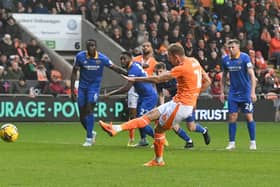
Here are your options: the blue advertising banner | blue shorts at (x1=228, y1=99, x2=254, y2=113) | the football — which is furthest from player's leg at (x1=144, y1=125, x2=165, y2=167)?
the blue advertising banner

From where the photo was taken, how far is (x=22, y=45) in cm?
3356

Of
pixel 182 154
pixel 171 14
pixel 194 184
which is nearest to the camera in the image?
pixel 194 184

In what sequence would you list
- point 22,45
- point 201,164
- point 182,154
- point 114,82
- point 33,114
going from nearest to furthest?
point 201,164
point 182,154
point 33,114
point 22,45
point 114,82

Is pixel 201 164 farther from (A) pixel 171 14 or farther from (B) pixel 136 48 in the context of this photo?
(A) pixel 171 14

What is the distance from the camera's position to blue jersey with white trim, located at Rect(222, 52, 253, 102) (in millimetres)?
19469

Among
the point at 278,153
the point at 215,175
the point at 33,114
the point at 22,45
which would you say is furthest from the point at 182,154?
the point at 22,45

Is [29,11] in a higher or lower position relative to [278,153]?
higher

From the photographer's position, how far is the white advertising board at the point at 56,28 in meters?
36.7

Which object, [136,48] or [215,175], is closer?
[215,175]

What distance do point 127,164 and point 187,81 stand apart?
171cm

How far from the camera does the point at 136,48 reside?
35.3m

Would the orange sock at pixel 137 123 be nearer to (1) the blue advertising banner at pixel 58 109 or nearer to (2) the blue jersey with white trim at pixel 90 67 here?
(2) the blue jersey with white trim at pixel 90 67

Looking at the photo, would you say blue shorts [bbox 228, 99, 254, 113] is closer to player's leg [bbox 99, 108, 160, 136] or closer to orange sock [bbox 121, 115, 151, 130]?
player's leg [bbox 99, 108, 160, 136]

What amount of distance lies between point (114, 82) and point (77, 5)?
3972 mm
